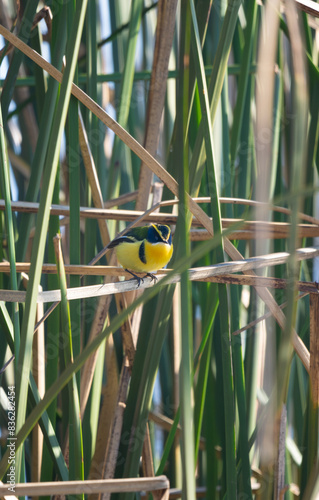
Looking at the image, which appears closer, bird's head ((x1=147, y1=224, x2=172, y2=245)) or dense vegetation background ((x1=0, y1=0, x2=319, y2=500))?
dense vegetation background ((x1=0, y1=0, x2=319, y2=500))

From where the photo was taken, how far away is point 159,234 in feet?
5.65

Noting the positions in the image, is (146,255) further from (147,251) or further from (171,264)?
(171,264)

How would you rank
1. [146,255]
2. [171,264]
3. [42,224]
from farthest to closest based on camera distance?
[146,255], [171,264], [42,224]

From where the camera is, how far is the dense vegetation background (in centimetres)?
71

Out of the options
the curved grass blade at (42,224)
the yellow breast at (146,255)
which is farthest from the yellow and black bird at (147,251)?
the curved grass blade at (42,224)

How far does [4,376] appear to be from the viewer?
2049mm

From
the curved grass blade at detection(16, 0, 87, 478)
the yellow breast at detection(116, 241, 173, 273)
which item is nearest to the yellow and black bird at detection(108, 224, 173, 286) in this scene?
the yellow breast at detection(116, 241, 173, 273)

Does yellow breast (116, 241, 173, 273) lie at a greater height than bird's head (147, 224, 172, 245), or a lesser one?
lesser

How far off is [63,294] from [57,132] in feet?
1.10

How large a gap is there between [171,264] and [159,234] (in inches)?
17.1

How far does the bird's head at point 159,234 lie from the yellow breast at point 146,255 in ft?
0.07

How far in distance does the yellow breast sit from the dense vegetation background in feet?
0.27

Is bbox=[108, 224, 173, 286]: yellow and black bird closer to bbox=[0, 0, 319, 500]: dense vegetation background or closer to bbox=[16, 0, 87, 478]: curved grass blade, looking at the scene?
bbox=[0, 0, 319, 500]: dense vegetation background

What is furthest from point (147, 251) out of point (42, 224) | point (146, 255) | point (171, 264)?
point (42, 224)
